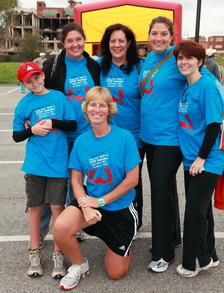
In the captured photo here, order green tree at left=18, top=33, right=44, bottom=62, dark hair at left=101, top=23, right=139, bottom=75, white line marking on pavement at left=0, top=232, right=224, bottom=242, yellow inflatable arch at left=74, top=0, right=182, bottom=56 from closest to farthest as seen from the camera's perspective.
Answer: dark hair at left=101, top=23, right=139, bottom=75, white line marking on pavement at left=0, top=232, right=224, bottom=242, yellow inflatable arch at left=74, top=0, right=182, bottom=56, green tree at left=18, top=33, right=44, bottom=62

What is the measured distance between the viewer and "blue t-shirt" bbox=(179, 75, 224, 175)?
238 cm

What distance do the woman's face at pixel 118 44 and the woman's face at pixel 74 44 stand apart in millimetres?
280

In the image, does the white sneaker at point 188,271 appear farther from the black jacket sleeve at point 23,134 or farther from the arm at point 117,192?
the black jacket sleeve at point 23,134

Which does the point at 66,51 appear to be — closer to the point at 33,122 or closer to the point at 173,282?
the point at 33,122

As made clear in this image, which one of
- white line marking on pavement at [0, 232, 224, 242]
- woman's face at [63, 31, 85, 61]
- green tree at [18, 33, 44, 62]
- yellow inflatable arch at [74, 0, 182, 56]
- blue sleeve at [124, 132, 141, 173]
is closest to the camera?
blue sleeve at [124, 132, 141, 173]

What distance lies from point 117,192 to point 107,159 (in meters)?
0.28

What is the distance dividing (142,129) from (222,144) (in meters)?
0.74

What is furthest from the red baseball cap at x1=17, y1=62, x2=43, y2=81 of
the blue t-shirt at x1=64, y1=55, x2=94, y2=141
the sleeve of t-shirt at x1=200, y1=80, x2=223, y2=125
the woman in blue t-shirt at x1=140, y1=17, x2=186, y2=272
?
the sleeve of t-shirt at x1=200, y1=80, x2=223, y2=125

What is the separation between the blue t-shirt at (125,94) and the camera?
298 cm

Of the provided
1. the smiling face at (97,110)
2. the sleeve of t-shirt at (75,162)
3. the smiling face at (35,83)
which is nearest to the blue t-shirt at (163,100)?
the smiling face at (97,110)

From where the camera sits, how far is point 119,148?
2.59 meters

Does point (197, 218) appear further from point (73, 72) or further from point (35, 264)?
point (73, 72)

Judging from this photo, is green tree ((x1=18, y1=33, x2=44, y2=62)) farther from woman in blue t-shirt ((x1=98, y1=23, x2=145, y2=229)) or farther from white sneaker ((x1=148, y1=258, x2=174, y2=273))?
white sneaker ((x1=148, y1=258, x2=174, y2=273))

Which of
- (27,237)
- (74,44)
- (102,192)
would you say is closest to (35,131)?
(102,192)
